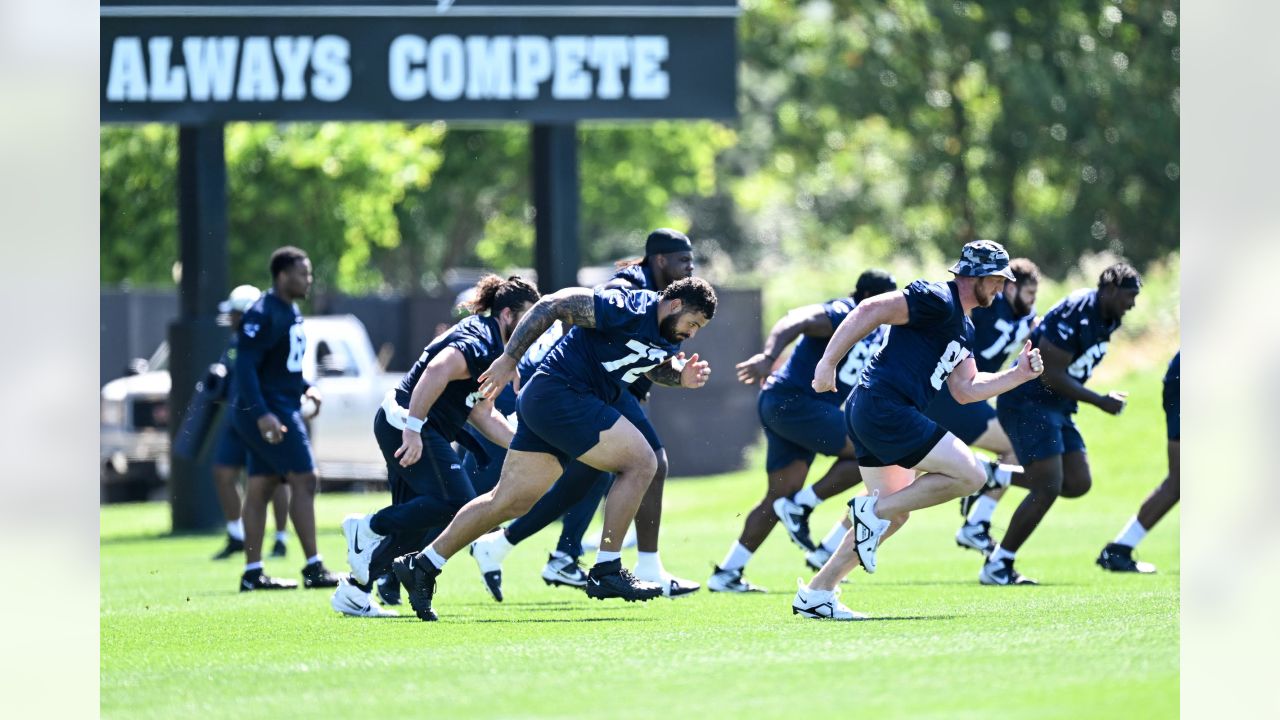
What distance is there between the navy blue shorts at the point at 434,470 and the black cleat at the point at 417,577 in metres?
0.54

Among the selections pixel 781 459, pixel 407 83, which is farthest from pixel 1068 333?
pixel 407 83

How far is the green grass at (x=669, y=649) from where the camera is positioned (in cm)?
708

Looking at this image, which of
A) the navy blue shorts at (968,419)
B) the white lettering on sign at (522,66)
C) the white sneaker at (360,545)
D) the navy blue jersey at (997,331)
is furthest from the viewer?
the white lettering on sign at (522,66)

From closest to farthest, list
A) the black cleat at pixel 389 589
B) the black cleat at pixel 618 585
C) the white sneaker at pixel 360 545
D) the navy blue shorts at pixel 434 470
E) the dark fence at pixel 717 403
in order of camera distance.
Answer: the black cleat at pixel 618 585, the white sneaker at pixel 360 545, the navy blue shorts at pixel 434 470, the black cleat at pixel 389 589, the dark fence at pixel 717 403

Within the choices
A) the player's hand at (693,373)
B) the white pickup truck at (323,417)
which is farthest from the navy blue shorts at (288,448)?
the white pickup truck at (323,417)

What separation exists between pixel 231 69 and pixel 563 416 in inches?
289

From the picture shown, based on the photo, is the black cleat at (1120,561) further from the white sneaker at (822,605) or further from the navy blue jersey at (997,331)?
the white sneaker at (822,605)

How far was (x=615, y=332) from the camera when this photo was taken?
9.50 m

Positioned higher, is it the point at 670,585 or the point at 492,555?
the point at 492,555

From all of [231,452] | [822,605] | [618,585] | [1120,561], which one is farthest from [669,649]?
[231,452]

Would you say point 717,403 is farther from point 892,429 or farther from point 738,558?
point 892,429

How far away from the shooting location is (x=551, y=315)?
30.7ft

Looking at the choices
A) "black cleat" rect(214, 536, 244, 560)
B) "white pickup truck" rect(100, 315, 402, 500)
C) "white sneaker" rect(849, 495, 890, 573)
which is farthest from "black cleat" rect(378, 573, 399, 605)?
"white pickup truck" rect(100, 315, 402, 500)
